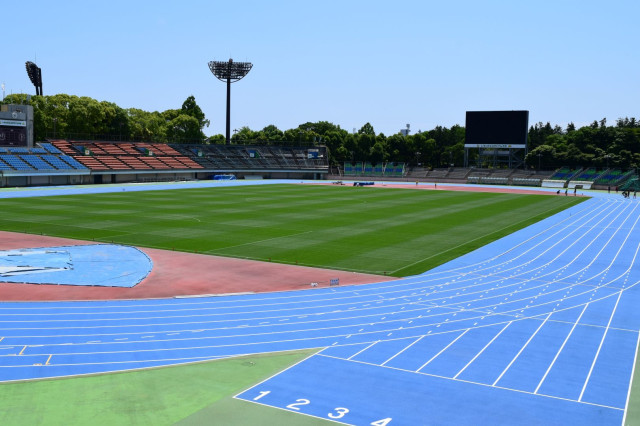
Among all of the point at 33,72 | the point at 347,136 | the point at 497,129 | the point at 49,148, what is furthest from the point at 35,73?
the point at 497,129

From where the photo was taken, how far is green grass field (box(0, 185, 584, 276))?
31.6m

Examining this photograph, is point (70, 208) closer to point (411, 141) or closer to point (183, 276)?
point (183, 276)

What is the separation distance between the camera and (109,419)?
462 inches

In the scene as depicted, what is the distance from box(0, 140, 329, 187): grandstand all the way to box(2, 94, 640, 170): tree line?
751 cm

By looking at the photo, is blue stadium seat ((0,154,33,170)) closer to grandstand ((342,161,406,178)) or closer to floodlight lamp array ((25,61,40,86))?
floodlight lamp array ((25,61,40,86))

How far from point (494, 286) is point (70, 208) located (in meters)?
41.0

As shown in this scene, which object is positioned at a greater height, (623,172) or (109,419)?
(623,172)

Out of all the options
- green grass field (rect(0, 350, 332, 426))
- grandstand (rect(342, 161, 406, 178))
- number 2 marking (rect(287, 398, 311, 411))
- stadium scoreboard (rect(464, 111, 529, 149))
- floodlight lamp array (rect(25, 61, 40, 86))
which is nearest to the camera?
green grass field (rect(0, 350, 332, 426))

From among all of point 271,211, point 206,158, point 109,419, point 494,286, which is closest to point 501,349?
point 494,286

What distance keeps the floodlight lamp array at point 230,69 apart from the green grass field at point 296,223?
52095 millimetres

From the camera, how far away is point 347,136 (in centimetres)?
14038

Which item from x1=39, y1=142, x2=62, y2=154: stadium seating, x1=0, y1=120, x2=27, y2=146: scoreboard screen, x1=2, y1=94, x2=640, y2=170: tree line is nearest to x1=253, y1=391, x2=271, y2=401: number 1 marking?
x1=0, y1=120, x2=27, y2=146: scoreboard screen

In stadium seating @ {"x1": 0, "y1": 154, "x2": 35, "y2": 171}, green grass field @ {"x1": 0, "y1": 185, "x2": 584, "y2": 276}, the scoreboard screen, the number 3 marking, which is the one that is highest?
the scoreboard screen

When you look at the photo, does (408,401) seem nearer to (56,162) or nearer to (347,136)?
(56,162)
